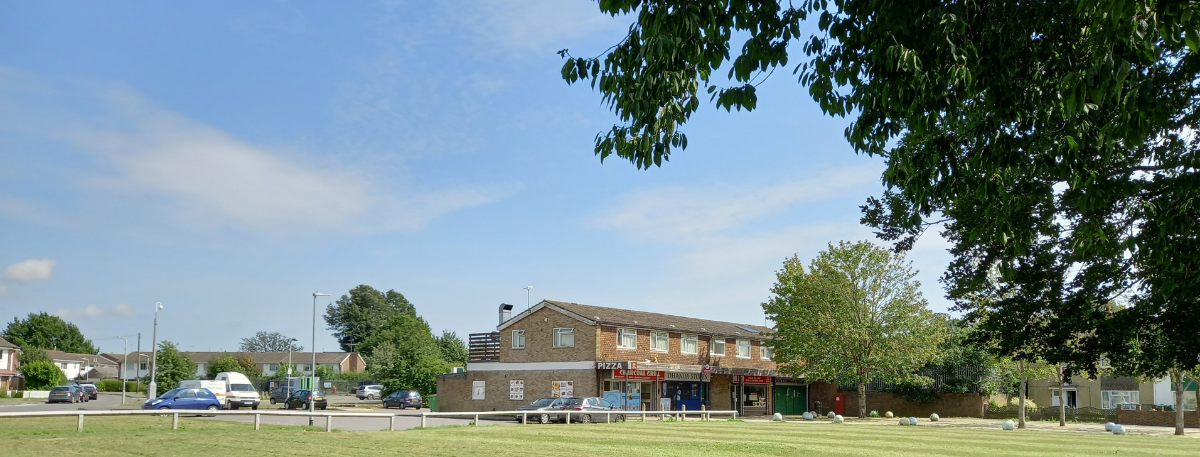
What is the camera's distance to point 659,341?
54.3 metres

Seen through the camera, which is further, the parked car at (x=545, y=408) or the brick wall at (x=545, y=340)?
the brick wall at (x=545, y=340)

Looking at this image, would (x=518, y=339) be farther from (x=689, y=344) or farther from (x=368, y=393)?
(x=368, y=393)

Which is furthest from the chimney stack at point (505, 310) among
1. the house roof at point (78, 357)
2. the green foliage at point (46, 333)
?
the green foliage at point (46, 333)

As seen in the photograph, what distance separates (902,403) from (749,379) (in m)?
9.81

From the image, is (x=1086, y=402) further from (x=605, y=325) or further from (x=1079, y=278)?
(x=1079, y=278)

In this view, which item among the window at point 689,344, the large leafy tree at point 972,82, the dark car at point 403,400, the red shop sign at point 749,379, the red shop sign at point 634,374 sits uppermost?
the large leafy tree at point 972,82

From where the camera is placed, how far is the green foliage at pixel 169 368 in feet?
230

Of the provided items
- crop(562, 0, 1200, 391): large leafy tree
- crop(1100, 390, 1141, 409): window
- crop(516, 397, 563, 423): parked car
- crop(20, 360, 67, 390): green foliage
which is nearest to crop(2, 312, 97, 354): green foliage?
crop(20, 360, 67, 390): green foliage

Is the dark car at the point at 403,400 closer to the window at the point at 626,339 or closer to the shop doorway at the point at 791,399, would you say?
the window at the point at 626,339

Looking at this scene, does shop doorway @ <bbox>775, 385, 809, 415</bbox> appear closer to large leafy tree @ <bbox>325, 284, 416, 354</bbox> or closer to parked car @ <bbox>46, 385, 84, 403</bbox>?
parked car @ <bbox>46, 385, 84, 403</bbox>

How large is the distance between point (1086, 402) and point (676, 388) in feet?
126

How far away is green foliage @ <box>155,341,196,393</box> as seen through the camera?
70000mm

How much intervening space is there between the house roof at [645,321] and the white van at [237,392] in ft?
46.3

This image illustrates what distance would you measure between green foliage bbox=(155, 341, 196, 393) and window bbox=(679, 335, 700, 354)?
39.5 metres
